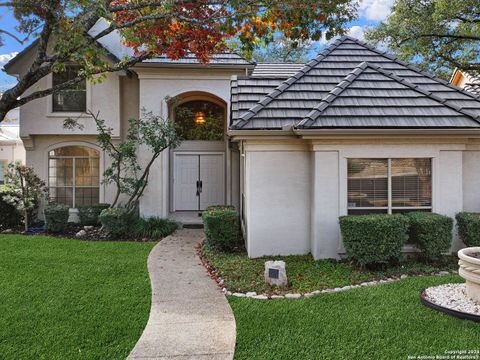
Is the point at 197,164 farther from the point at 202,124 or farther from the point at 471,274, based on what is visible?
the point at 471,274

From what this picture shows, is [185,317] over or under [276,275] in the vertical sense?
under

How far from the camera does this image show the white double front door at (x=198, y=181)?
1470 cm

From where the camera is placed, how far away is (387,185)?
27.3 feet

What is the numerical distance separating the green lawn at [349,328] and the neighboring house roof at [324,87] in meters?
4.01

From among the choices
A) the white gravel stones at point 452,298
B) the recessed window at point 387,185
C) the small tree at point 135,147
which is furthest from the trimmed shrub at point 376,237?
the small tree at point 135,147

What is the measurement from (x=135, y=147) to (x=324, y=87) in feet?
22.0

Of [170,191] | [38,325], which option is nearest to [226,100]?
[170,191]

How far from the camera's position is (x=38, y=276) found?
7.47m

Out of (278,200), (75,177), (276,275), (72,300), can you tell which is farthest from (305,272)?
(75,177)

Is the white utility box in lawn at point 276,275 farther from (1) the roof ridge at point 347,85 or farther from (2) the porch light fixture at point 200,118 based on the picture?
(2) the porch light fixture at point 200,118

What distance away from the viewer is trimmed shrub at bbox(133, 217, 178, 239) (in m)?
11.8

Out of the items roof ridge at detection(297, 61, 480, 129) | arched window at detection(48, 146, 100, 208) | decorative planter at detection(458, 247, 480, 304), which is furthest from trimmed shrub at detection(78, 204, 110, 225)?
decorative planter at detection(458, 247, 480, 304)

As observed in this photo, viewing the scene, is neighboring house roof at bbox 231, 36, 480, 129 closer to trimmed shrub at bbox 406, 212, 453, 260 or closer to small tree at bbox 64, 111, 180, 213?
trimmed shrub at bbox 406, 212, 453, 260

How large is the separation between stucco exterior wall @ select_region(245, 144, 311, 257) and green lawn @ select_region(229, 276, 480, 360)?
269cm
